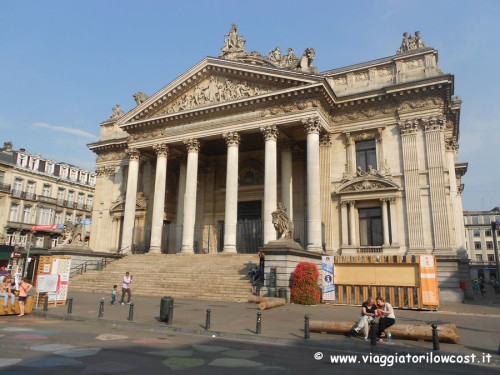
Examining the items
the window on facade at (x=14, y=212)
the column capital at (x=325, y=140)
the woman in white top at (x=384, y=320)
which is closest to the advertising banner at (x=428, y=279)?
the woman in white top at (x=384, y=320)

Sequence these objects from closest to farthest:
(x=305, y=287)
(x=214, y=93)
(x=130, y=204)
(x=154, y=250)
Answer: (x=305, y=287) → (x=154, y=250) → (x=214, y=93) → (x=130, y=204)

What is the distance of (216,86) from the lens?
1193 inches

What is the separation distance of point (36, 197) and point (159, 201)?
3241cm

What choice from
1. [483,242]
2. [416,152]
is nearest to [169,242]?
[416,152]

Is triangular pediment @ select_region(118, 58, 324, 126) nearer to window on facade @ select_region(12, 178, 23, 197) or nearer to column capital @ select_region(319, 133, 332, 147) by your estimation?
column capital @ select_region(319, 133, 332, 147)

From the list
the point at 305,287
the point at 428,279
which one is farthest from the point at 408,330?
the point at 305,287

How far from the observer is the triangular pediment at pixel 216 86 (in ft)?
88.4

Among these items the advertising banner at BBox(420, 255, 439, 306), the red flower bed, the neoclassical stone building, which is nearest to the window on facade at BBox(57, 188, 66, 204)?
the neoclassical stone building

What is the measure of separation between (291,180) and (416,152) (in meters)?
8.80

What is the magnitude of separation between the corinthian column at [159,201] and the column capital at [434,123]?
1935 cm

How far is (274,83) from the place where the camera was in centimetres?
2761

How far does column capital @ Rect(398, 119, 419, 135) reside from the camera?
26.0m

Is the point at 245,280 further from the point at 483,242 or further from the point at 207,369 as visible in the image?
the point at 483,242

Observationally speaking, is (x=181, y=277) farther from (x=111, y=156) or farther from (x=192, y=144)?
(x=111, y=156)
